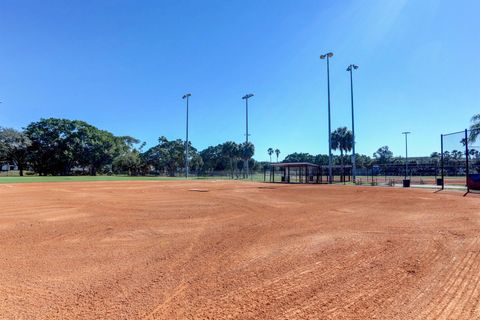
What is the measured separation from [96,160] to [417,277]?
3096 inches

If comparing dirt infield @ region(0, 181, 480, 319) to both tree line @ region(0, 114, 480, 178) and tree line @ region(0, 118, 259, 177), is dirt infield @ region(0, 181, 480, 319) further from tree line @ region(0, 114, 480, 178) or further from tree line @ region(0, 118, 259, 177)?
tree line @ region(0, 118, 259, 177)

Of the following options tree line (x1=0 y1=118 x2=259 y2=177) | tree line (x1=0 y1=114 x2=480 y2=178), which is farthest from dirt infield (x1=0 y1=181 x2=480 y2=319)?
tree line (x1=0 y1=118 x2=259 y2=177)

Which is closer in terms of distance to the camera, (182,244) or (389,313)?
(389,313)

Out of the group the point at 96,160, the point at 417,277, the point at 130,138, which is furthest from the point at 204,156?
the point at 417,277

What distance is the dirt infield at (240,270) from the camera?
135 inches

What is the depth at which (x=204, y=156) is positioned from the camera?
387 feet

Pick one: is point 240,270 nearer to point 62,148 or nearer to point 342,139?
point 342,139

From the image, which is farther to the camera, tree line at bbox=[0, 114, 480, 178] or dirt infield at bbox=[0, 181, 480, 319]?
tree line at bbox=[0, 114, 480, 178]

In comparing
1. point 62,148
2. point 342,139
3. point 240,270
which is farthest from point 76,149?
point 240,270

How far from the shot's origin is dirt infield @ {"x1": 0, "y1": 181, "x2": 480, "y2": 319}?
135 inches

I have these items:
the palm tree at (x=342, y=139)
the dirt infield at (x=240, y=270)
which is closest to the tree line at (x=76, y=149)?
the palm tree at (x=342, y=139)

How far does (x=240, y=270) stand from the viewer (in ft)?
15.5

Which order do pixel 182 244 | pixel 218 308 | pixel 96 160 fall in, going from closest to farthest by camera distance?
1. pixel 218 308
2. pixel 182 244
3. pixel 96 160

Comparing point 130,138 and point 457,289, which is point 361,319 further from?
point 130,138
